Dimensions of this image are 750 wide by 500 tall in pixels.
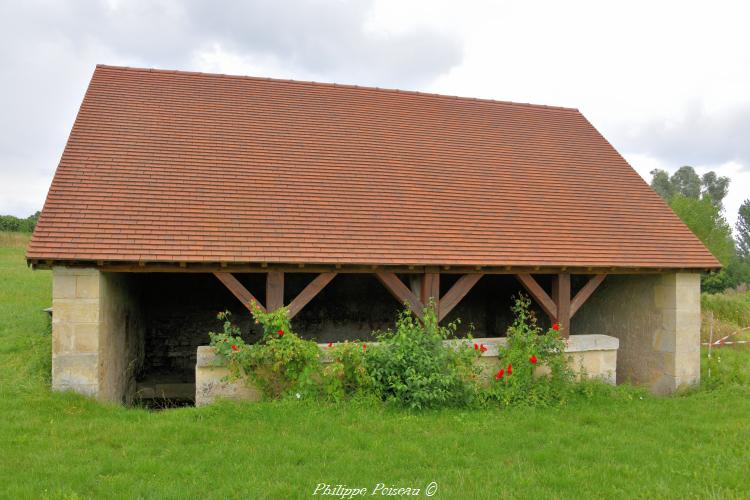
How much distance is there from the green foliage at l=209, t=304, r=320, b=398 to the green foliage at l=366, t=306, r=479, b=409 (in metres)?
0.70

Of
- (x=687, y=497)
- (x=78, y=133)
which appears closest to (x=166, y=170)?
(x=78, y=133)

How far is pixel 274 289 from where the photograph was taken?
6.73 metres

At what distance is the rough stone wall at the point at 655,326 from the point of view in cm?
802

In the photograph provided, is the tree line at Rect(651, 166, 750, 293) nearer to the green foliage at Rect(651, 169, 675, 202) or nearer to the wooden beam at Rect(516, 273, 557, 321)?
the green foliage at Rect(651, 169, 675, 202)

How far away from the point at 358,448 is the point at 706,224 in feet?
57.0

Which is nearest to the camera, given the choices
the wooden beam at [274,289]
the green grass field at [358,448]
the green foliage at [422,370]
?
the green grass field at [358,448]

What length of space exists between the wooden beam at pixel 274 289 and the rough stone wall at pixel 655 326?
5.75 meters

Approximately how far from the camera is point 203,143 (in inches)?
319

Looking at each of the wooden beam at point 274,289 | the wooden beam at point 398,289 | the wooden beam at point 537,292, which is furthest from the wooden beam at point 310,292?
the wooden beam at point 537,292

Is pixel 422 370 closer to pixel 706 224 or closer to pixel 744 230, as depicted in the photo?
pixel 706 224

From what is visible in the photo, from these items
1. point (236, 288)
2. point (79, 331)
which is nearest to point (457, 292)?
point (236, 288)

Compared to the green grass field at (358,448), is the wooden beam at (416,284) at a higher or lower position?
higher

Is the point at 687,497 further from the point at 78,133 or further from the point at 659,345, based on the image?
the point at 78,133

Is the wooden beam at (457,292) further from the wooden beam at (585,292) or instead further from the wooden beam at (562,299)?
the wooden beam at (585,292)
